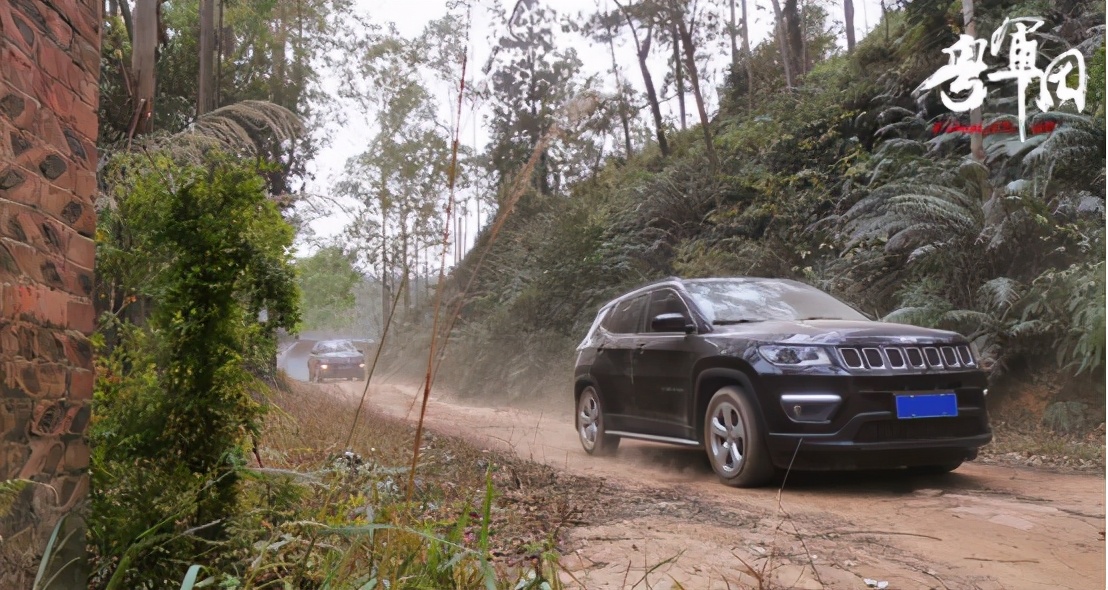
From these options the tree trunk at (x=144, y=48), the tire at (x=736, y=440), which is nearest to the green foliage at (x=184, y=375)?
the tire at (x=736, y=440)

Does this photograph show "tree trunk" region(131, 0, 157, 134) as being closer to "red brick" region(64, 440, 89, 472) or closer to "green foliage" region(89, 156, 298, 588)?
"green foliage" region(89, 156, 298, 588)

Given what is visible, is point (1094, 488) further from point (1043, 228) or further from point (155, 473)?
point (155, 473)

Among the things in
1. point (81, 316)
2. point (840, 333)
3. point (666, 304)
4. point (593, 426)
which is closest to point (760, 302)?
point (666, 304)

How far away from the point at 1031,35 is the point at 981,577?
35.4 feet

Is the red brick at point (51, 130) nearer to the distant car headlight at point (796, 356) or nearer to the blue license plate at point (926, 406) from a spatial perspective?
the distant car headlight at point (796, 356)

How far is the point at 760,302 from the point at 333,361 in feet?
16.0

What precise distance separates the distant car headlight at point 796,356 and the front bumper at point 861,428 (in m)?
0.10

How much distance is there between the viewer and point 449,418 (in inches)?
432

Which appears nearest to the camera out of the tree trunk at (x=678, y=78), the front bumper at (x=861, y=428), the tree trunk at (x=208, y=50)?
the front bumper at (x=861, y=428)

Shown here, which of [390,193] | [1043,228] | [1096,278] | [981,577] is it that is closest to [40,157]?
[390,193]

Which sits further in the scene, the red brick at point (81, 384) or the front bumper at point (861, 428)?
the front bumper at point (861, 428)

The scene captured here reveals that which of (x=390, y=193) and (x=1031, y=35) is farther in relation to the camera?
(x=1031, y=35)

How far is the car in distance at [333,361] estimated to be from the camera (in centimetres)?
841

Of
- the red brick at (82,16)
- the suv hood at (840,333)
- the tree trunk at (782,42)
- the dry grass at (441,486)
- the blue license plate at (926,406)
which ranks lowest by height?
the dry grass at (441,486)
